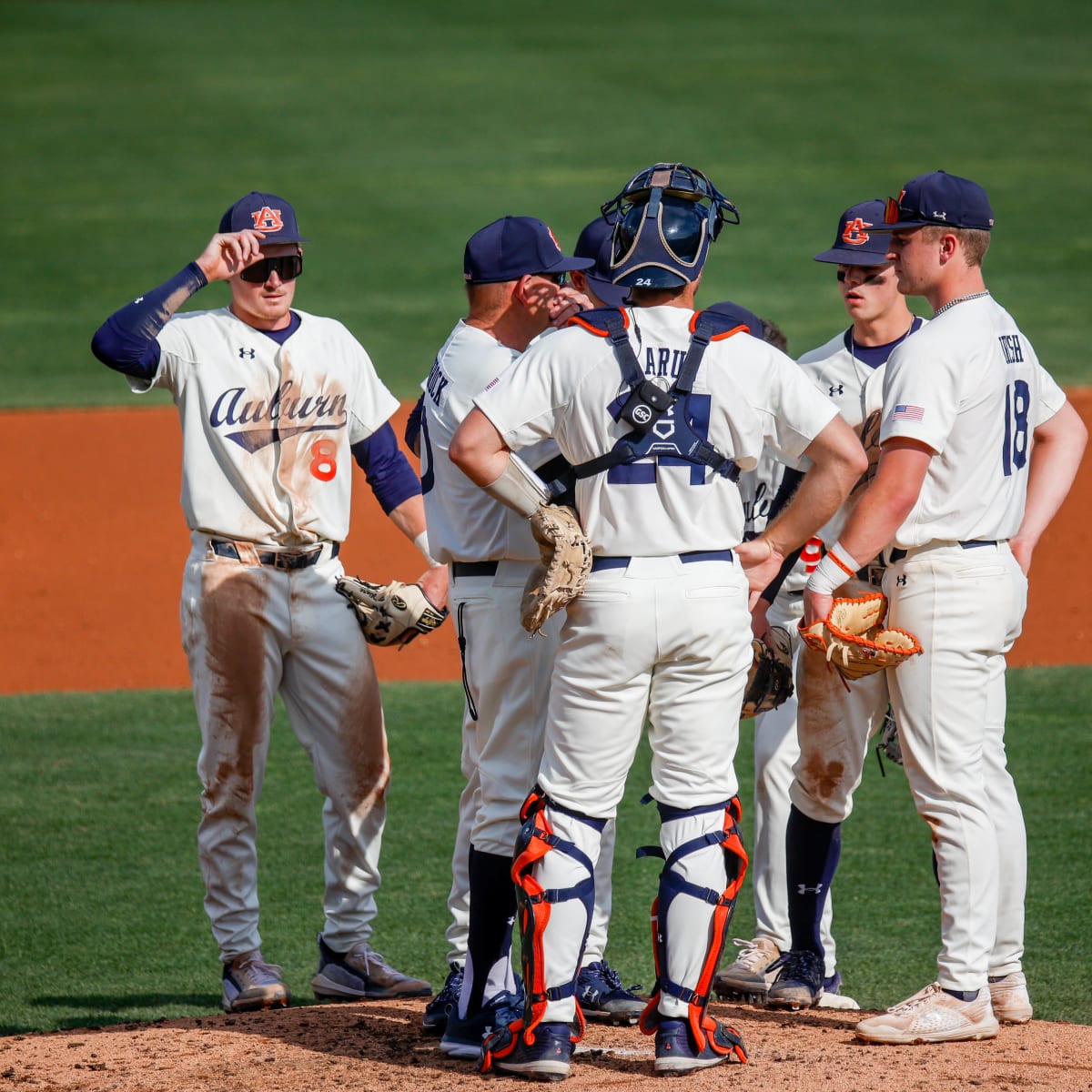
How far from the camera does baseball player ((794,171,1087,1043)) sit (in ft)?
13.4

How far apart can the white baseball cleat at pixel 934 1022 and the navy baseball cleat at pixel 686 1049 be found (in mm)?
432

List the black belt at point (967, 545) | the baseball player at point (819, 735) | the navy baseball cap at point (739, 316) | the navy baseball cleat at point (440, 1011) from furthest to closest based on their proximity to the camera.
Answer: the baseball player at point (819, 735) < the navy baseball cleat at point (440, 1011) < the black belt at point (967, 545) < the navy baseball cap at point (739, 316)

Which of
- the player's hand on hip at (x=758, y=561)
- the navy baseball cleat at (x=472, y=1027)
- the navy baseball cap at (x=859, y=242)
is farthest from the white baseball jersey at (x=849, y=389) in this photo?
the navy baseball cleat at (x=472, y=1027)

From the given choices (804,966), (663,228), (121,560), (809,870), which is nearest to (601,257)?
(663,228)

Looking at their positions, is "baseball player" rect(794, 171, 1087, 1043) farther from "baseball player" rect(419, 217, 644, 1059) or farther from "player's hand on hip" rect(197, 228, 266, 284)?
"player's hand on hip" rect(197, 228, 266, 284)

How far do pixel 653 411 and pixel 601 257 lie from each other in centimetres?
94

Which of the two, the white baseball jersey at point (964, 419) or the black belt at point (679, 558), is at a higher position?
the white baseball jersey at point (964, 419)

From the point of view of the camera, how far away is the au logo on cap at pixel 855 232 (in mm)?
5301

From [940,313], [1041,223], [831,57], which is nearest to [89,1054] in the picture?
[940,313]

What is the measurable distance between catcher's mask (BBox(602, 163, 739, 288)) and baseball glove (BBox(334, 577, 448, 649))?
1580 mm

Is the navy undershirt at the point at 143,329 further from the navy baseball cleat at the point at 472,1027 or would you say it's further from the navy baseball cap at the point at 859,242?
the navy baseball cleat at the point at 472,1027

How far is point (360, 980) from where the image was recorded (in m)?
5.08

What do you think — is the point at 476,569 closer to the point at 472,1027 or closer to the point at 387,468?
the point at 387,468

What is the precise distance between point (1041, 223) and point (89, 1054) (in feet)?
60.9
